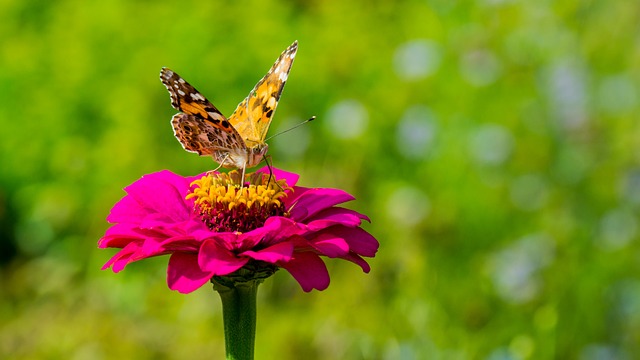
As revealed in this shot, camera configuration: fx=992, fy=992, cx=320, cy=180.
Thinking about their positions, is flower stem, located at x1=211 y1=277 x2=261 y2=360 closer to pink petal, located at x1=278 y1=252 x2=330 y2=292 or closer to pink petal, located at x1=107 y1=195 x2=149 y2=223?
pink petal, located at x1=278 y1=252 x2=330 y2=292

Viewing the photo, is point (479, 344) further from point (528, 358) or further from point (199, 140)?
point (199, 140)

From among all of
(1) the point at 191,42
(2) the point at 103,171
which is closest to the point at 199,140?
(2) the point at 103,171

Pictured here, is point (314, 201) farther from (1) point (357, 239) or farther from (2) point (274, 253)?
(2) point (274, 253)

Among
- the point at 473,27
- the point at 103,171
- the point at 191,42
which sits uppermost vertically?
the point at 191,42

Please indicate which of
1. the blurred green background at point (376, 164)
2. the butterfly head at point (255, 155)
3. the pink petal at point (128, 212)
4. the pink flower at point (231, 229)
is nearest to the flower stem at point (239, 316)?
the pink flower at point (231, 229)

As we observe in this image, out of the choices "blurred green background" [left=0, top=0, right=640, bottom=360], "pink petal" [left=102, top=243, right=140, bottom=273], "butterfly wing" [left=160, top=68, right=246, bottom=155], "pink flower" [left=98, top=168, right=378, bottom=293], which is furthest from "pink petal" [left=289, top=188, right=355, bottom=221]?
"blurred green background" [left=0, top=0, right=640, bottom=360]

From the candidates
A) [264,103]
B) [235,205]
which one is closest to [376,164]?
[264,103]

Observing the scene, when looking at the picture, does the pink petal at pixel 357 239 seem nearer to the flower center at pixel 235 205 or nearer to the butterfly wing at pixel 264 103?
the flower center at pixel 235 205
